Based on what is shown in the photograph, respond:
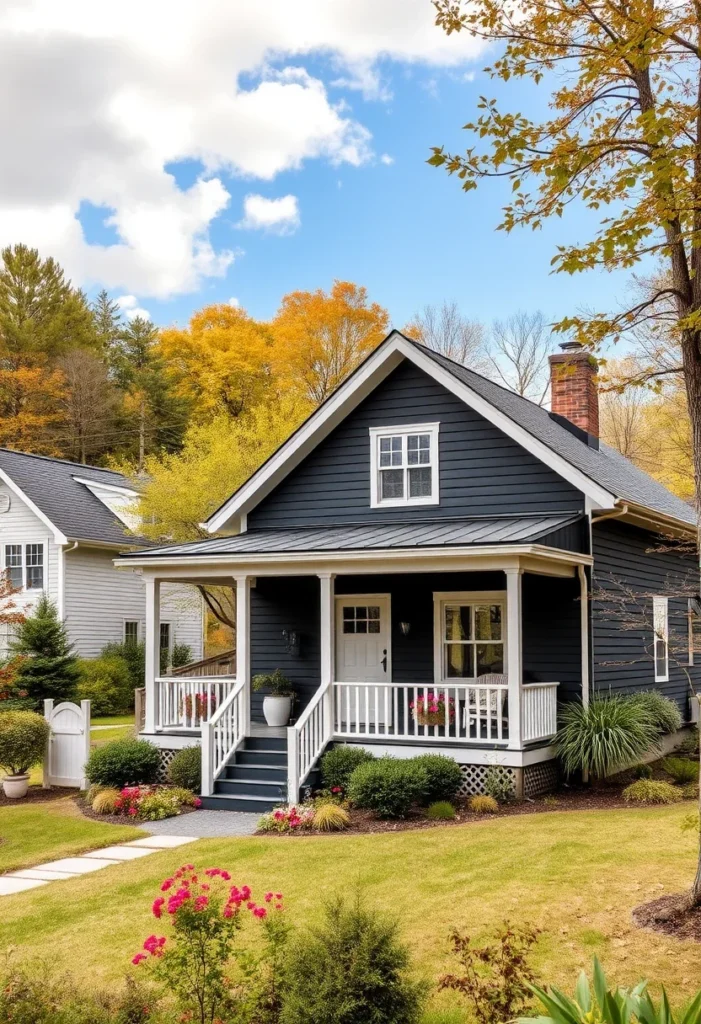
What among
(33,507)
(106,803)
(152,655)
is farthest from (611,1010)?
(33,507)

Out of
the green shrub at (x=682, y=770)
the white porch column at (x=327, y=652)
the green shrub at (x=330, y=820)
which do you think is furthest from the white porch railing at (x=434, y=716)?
the green shrub at (x=682, y=770)

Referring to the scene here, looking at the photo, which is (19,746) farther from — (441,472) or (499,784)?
(441,472)

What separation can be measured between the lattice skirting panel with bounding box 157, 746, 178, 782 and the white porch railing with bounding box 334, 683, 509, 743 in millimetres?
2603

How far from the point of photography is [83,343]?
167 ft

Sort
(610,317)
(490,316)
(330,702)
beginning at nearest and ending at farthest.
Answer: (610,317), (330,702), (490,316)

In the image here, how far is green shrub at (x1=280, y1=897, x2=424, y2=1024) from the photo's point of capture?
17.0 feet

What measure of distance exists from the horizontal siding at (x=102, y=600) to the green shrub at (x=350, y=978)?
73.8 ft

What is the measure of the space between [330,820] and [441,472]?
20.0 ft

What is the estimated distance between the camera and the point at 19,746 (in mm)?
14500

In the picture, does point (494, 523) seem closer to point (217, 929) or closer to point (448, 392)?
point (448, 392)

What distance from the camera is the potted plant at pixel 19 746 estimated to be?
1441 cm

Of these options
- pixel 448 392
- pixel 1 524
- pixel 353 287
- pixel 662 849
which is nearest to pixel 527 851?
pixel 662 849

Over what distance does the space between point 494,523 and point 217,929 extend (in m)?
9.72

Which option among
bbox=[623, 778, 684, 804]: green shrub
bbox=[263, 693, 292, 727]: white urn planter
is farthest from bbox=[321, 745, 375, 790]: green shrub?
bbox=[623, 778, 684, 804]: green shrub
